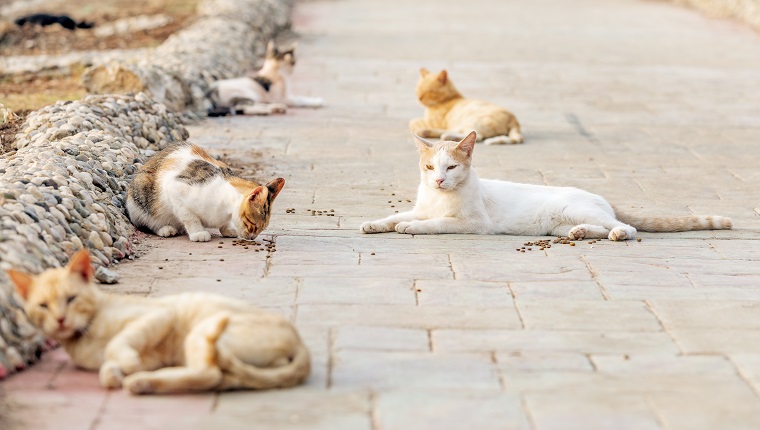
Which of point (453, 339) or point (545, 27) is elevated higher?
point (453, 339)

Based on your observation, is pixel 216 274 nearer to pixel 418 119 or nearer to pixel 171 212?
pixel 171 212

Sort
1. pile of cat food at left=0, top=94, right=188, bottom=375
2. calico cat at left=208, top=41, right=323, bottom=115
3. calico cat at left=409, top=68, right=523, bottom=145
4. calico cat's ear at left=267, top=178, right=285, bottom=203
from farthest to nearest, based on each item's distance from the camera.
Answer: calico cat at left=208, top=41, right=323, bottom=115
calico cat at left=409, top=68, right=523, bottom=145
calico cat's ear at left=267, top=178, right=285, bottom=203
pile of cat food at left=0, top=94, right=188, bottom=375

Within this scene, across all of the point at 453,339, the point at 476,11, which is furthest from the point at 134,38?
the point at 453,339

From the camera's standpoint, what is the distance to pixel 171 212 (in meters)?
6.35

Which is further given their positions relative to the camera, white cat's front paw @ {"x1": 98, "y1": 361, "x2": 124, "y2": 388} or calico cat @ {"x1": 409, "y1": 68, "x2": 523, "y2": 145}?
calico cat @ {"x1": 409, "y1": 68, "x2": 523, "y2": 145}

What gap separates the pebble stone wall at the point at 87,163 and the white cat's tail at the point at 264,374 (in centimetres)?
92

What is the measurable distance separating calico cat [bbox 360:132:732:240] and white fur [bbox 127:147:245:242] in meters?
0.83

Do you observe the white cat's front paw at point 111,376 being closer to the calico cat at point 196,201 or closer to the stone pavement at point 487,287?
the stone pavement at point 487,287

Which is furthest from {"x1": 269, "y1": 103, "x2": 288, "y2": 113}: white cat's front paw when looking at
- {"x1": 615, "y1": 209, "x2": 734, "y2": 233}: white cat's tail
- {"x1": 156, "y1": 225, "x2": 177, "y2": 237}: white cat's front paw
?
{"x1": 615, "y1": 209, "x2": 734, "y2": 233}: white cat's tail

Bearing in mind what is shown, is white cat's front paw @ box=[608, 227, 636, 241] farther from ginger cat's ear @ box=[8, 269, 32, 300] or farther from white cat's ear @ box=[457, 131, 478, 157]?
ginger cat's ear @ box=[8, 269, 32, 300]

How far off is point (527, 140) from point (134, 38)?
7.29 metres

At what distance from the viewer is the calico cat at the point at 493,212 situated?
6.47 m

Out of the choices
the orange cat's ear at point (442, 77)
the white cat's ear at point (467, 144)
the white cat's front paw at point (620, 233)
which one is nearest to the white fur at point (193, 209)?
the white cat's ear at point (467, 144)

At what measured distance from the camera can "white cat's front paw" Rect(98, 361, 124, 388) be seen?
4.02 m
